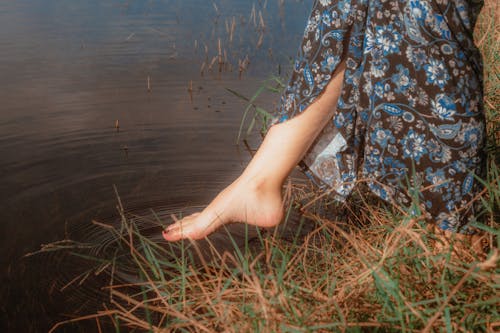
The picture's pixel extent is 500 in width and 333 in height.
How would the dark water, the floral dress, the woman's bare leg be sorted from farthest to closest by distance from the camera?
the dark water, the woman's bare leg, the floral dress

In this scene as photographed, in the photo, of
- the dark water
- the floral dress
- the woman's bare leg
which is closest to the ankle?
the woman's bare leg

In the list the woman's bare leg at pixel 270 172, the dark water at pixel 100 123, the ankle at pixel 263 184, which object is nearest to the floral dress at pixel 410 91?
the woman's bare leg at pixel 270 172

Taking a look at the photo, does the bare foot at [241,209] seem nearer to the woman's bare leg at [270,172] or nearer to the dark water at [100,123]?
the woman's bare leg at [270,172]

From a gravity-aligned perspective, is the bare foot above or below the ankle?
below

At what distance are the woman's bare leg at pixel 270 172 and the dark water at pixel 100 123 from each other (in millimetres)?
486

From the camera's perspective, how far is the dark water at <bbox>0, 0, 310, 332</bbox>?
6.97 ft

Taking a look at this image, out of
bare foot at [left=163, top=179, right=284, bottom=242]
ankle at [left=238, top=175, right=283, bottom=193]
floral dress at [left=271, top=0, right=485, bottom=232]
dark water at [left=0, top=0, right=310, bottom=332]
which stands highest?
floral dress at [left=271, top=0, right=485, bottom=232]

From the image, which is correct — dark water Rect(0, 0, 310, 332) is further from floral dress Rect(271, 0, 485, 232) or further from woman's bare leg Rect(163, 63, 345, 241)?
floral dress Rect(271, 0, 485, 232)

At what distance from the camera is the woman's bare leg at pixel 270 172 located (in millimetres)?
1761

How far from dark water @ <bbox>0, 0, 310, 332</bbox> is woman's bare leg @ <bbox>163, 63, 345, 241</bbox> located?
486mm

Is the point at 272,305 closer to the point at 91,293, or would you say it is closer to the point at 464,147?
the point at 464,147

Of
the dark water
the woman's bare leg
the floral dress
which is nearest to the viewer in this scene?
the floral dress

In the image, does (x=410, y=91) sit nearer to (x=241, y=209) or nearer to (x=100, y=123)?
(x=241, y=209)

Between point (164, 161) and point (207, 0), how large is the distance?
531 centimetres
